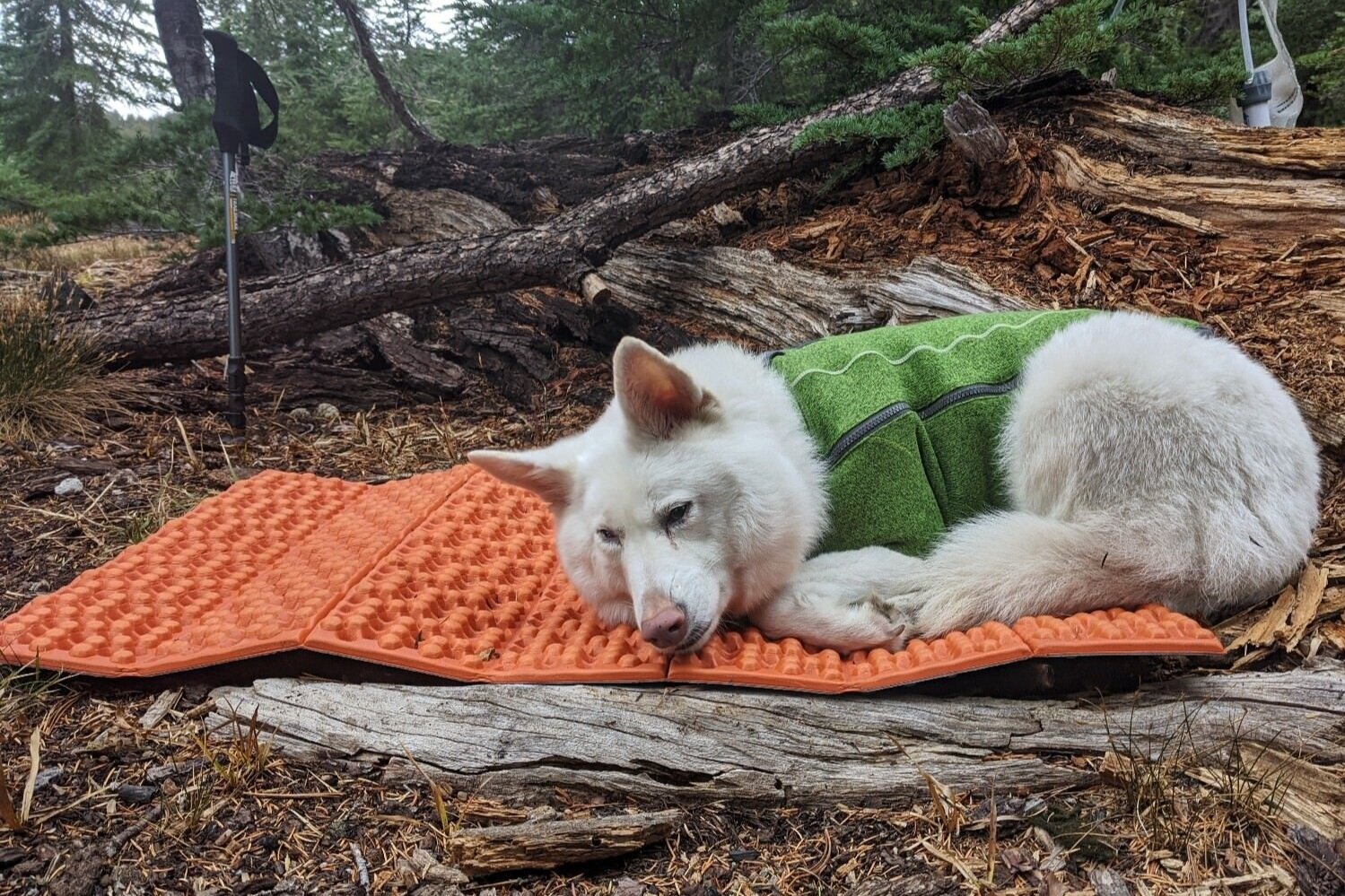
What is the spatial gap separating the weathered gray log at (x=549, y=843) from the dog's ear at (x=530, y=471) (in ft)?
3.23

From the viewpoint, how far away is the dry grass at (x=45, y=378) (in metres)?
4.14

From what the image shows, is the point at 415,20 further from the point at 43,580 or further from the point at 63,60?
the point at 43,580

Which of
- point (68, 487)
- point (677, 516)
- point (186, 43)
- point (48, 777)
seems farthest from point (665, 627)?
point (186, 43)

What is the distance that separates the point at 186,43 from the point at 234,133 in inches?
62.3

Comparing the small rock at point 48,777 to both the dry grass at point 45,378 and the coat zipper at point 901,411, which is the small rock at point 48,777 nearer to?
the coat zipper at point 901,411

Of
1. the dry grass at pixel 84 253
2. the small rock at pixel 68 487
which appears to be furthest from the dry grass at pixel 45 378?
the dry grass at pixel 84 253

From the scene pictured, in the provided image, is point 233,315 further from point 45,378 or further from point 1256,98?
point 1256,98

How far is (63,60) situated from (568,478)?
6254 mm

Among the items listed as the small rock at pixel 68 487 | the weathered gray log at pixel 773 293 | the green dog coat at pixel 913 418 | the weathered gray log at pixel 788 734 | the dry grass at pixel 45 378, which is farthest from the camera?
the weathered gray log at pixel 773 293

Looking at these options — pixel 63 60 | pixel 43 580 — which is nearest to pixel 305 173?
pixel 63 60

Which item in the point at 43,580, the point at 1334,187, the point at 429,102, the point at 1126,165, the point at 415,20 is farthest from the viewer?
the point at 429,102

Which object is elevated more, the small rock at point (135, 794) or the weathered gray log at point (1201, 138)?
the weathered gray log at point (1201, 138)

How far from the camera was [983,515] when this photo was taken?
8.30 ft

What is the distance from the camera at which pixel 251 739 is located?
6.56ft
